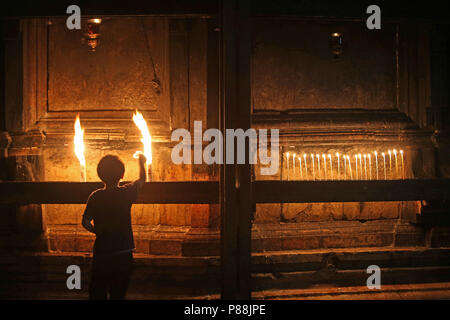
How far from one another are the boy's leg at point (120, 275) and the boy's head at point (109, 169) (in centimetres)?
71

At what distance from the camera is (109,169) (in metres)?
3.68

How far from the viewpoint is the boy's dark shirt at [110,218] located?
3611 mm

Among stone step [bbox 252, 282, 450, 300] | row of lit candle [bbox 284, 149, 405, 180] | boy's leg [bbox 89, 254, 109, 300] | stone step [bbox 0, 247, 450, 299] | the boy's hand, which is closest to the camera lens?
boy's leg [bbox 89, 254, 109, 300]

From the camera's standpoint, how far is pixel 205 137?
6.39 metres

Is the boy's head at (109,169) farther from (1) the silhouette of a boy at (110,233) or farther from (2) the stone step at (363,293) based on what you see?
(2) the stone step at (363,293)

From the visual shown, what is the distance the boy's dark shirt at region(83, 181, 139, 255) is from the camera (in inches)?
142

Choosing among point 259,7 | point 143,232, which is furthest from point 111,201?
point 143,232

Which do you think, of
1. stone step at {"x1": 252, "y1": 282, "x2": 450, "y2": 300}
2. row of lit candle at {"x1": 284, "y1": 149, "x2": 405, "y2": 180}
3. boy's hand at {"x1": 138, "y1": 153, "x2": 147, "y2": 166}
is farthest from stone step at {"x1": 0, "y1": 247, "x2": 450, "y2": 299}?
boy's hand at {"x1": 138, "y1": 153, "x2": 147, "y2": 166}

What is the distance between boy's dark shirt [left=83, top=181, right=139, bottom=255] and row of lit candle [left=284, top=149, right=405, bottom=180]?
3.66m

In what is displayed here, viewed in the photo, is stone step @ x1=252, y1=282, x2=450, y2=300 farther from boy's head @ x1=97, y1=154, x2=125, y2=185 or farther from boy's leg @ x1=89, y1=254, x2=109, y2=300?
boy's head @ x1=97, y1=154, x2=125, y2=185

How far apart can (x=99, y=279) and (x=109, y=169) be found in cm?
100

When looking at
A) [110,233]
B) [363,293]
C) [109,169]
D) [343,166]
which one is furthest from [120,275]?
[343,166]

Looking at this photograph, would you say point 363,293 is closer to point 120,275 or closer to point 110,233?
point 120,275
